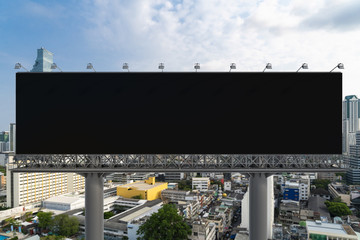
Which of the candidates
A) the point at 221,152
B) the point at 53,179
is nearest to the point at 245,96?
the point at 221,152

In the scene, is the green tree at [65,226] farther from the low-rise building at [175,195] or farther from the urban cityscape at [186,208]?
the low-rise building at [175,195]

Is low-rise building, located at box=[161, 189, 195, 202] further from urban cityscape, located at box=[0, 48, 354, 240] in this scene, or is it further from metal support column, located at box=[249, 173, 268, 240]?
metal support column, located at box=[249, 173, 268, 240]

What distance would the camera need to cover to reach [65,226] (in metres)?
27.6

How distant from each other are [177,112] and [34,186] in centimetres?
4956

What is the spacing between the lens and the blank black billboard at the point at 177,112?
31.8 ft

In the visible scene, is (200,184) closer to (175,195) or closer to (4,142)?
(175,195)

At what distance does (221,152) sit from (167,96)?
3.56m

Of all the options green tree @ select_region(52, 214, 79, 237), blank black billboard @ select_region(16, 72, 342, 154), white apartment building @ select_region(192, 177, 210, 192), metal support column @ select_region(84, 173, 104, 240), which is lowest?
white apartment building @ select_region(192, 177, 210, 192)

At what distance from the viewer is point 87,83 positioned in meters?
9.85

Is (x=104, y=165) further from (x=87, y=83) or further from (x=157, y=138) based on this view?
(x=87, y=83)

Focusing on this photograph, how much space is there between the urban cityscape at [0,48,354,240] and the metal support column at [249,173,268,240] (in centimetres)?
836

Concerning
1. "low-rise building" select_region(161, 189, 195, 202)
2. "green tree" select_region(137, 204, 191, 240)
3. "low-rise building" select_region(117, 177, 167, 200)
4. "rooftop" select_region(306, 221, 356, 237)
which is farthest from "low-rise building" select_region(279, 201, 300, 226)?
"low-rise building" select_region(117, 177, 167, 200)

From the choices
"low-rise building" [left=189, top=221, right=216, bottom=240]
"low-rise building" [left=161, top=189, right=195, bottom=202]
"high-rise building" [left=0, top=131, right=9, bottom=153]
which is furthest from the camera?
"high-rise building" [left=0, top=131, right=9, bottom=153]

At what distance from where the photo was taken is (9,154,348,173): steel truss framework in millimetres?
9539
